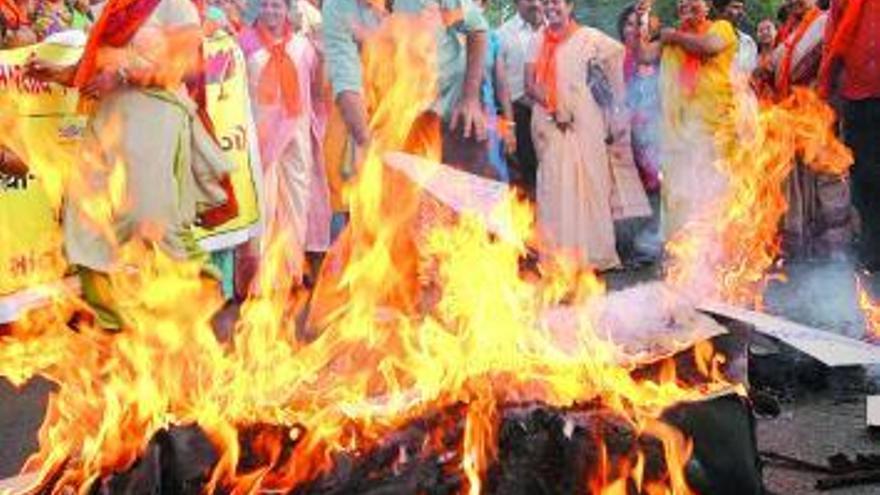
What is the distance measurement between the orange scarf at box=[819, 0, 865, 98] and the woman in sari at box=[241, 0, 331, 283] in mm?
3463

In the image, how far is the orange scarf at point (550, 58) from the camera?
10508 mm

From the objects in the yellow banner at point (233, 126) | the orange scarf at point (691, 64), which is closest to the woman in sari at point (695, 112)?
the orange scarf at point (691, 64)

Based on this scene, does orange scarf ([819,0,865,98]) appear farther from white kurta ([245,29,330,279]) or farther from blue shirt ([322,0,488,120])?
white kurta ([245,29,330,279])

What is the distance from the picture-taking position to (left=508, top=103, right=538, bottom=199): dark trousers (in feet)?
36.2

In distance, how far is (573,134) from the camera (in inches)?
421

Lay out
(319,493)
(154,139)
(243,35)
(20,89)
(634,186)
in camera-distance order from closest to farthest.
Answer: (319,493)
(154,139)
(20,89)
(243,35)
(634,186)

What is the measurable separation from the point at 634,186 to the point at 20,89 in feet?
17.6

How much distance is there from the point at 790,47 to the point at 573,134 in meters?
1.73

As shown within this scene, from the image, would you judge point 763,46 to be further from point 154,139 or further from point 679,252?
point 154,139

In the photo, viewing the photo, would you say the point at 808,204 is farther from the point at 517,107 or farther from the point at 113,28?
the point at 113,28

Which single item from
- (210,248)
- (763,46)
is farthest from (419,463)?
(763,46)

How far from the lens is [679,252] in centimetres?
989

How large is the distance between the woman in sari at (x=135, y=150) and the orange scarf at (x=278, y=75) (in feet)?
8.96

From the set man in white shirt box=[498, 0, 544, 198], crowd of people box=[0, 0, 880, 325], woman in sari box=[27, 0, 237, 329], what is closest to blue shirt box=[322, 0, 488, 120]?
crowd of people box=[0, 0, 880, 325]
